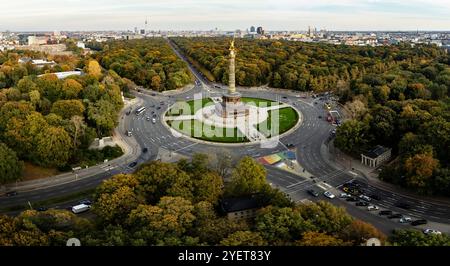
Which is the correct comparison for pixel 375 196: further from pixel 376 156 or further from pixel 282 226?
pixel 282 226

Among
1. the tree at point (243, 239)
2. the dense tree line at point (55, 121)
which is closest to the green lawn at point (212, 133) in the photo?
the dense tree line at point (55, 121)

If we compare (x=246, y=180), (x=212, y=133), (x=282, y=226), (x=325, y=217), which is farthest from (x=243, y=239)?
(x=212, y=133)

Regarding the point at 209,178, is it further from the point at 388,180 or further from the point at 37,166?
the point at 37,166

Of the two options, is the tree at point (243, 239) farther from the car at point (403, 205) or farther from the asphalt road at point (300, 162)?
the car at point (403, 205)

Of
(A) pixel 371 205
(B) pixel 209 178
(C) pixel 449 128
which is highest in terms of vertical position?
(C) pixel 449 128

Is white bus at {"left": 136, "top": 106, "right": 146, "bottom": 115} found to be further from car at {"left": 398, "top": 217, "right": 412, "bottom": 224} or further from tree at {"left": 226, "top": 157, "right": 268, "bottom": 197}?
car at {"left": 398, "top": 217, "right": 412, "bottom": 224}
